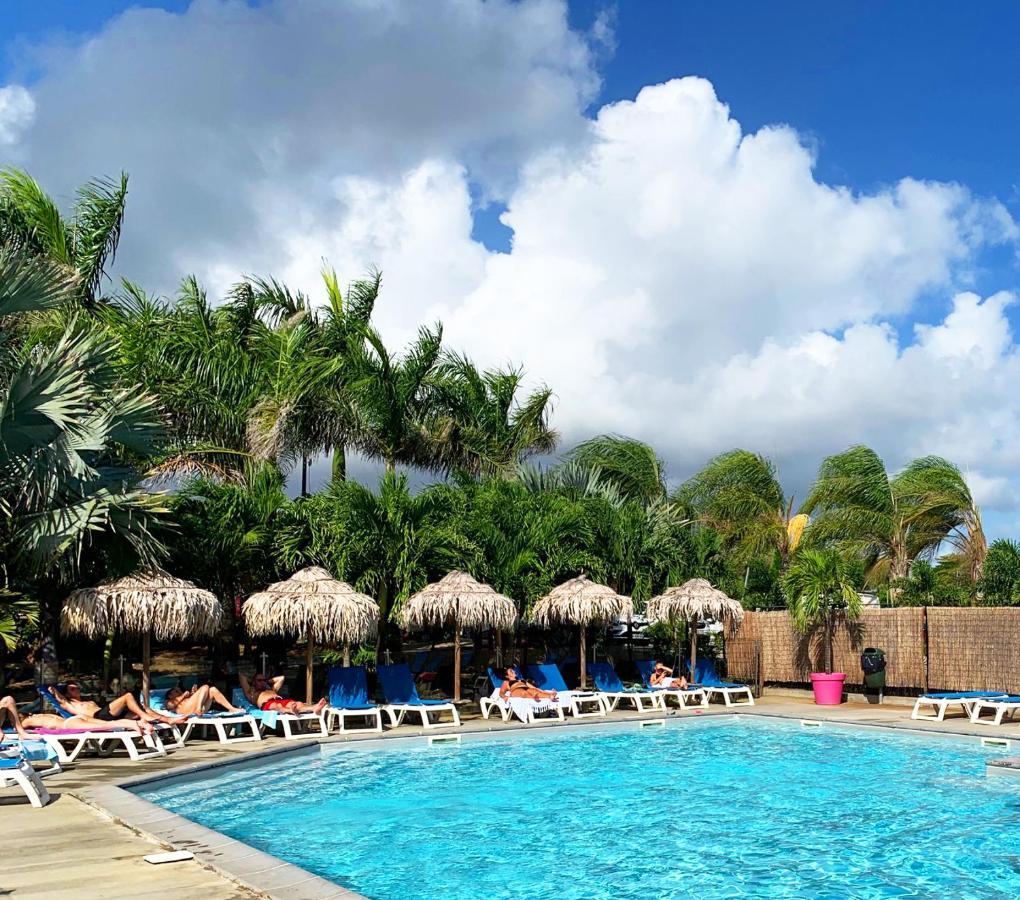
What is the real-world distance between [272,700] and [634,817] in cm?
658

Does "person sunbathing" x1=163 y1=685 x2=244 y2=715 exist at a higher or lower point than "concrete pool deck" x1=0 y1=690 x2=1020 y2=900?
higher

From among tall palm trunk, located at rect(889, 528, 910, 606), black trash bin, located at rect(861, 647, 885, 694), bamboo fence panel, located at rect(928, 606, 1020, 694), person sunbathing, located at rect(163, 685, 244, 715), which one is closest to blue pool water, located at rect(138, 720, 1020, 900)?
person sunbathing, located at rect(163, 685, 244, 715)

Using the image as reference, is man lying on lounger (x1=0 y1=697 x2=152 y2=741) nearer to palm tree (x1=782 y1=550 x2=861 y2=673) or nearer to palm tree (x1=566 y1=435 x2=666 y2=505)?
palm tree (x1=782 y1=550 x2=861 y2=673)

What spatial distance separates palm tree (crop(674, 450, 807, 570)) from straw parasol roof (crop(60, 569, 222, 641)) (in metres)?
16.5

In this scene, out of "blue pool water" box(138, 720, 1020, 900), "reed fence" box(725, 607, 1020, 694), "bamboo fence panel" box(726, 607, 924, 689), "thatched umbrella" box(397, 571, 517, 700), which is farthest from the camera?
"bamboo fence panel" box(726, 607, 924, 689)

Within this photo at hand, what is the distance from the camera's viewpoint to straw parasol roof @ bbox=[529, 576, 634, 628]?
16797 millimetres

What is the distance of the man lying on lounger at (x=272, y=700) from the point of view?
14102 mm

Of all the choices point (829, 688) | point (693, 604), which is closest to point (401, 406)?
point (693, 604)

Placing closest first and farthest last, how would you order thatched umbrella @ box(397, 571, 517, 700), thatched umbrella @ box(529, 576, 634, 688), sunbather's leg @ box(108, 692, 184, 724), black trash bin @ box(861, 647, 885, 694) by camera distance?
sunbather's leg @ box(108, 692, 184, 724)
thatched umbrella @ box(397, 571, 517, 700)
thatched umbrella @ box(529, 576, 634, 688)
black trash bin @ box(861, 647, 885, 694)

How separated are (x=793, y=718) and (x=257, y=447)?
34.9ft

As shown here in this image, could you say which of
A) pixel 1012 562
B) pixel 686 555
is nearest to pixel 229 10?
pixel 686 555

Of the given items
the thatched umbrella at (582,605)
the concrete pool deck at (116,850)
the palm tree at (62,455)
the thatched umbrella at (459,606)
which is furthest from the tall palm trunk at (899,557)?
the concrete pool deck at (116,850)

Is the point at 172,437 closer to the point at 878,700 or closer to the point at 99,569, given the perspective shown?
the point at 99,569

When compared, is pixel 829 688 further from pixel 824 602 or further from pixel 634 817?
pixel 634 817
